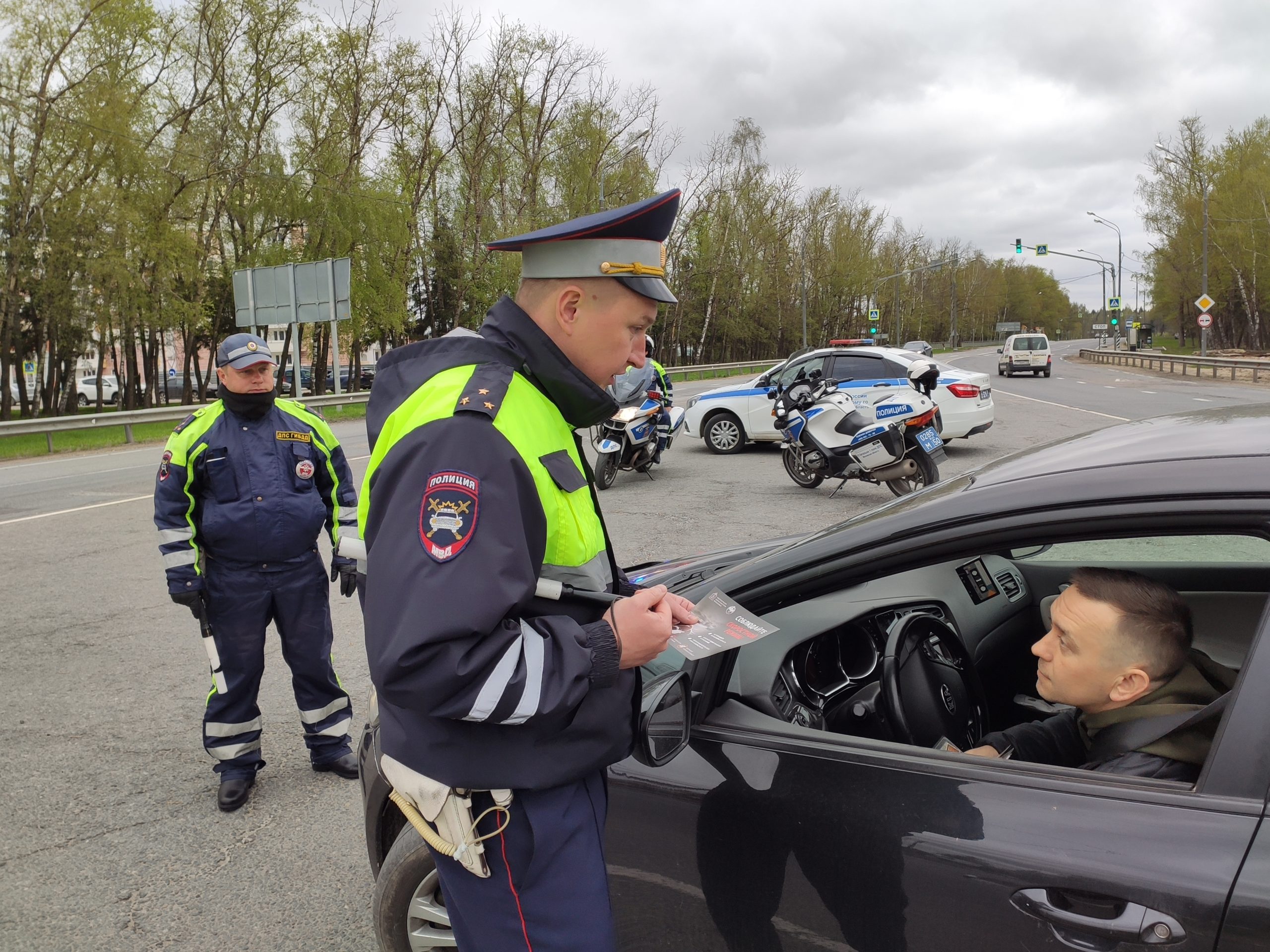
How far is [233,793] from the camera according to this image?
3662 mm

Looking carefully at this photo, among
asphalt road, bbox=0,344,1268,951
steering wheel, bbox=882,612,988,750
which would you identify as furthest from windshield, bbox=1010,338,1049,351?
steering wheel, bbox=882,612,988,750

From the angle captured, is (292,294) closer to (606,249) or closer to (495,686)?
(606,249)

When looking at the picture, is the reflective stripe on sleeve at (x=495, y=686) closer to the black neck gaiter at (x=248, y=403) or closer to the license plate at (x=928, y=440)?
the black neck gaiter at (x=248, y=403)

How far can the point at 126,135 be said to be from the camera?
25969mm

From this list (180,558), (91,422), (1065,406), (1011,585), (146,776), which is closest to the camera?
(1011,585)

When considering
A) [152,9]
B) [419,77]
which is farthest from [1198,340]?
[152,9]

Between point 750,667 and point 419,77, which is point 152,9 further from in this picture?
point 750,667

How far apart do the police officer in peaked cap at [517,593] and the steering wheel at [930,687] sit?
755 millimetres

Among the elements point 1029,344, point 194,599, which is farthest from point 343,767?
point 1029,344

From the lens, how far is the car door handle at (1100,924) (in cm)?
132

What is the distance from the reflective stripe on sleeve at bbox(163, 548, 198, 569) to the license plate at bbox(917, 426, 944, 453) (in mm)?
7386

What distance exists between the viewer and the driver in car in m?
1.80

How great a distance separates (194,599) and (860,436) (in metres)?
7.23

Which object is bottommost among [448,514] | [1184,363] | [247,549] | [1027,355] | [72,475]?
[72,475]
